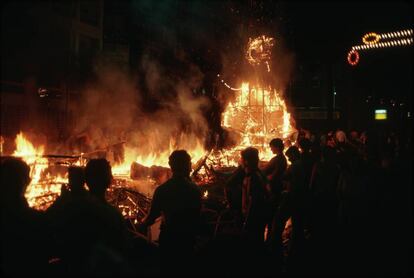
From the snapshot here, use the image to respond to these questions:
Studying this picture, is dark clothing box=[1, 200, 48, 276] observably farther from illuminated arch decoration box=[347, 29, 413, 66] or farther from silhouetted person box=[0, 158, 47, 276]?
illuminated arch decoration box=[347, 29, 413, 66]

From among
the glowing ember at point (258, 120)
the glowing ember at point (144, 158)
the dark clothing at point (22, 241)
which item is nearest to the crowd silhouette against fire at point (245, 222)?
the dark clothing at point (22, 241)

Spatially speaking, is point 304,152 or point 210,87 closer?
point 304,152

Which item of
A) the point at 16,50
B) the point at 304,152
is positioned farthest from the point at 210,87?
the point at 16,50

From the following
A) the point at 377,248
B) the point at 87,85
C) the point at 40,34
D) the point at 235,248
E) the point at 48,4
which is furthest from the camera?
the point at 87,85

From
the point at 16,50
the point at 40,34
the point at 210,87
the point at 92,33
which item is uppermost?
the point at 92,33

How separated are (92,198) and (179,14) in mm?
16018

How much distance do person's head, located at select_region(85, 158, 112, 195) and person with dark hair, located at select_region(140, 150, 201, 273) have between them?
0.72 meters

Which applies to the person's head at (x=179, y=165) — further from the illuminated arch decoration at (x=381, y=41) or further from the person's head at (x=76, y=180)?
the illuminated arch decoration at (x=381, y=41)

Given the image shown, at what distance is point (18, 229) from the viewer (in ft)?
9.07

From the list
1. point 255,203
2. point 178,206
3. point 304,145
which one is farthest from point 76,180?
point 304,145

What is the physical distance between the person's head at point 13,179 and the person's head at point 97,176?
507mm

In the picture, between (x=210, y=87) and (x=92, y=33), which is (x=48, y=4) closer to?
(x=92, y=33)

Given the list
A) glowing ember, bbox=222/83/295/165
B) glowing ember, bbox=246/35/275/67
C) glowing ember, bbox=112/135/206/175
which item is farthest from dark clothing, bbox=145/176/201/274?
glowing ember, bbox=246/35/275/67

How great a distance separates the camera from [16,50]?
16.0 feet
